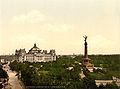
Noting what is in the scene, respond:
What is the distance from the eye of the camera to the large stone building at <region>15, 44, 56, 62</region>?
109 m

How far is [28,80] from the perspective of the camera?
152 ft

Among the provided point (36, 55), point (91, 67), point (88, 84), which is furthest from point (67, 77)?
point (36, 55)

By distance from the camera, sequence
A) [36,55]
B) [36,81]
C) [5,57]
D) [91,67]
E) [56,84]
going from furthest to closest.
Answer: [5,57], [36,55], [91,67], [36,81], [56,84]

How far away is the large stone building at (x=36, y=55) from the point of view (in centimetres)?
10881

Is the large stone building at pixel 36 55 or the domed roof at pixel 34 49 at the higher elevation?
the domed roof at pixel 34 49

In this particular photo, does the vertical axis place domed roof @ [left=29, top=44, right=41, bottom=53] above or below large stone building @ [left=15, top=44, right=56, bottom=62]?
above

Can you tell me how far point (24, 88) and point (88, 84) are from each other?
9050mm

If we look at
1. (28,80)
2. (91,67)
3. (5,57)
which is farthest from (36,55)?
(28,80)

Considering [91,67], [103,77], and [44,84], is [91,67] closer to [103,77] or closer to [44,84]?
[103,77]

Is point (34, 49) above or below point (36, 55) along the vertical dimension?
above

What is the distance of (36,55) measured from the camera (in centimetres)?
10881

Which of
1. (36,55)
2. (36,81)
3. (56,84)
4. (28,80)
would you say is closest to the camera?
(56,84)

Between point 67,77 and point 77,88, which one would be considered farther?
point 67,77

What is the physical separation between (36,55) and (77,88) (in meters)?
74.0
